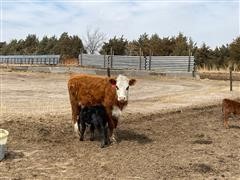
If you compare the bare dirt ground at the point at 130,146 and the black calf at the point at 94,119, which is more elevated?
the black calf at the point at 94,119

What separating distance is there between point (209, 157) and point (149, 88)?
18823mm

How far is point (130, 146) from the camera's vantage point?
36.9ft

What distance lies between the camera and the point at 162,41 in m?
66.9

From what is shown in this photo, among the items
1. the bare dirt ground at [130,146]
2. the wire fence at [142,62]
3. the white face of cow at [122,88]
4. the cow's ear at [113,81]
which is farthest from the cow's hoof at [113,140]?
the wire fence at [142,62]

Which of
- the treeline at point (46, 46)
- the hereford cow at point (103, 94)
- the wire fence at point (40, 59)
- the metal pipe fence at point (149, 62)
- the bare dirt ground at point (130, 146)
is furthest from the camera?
the treeline at point (46, 46)

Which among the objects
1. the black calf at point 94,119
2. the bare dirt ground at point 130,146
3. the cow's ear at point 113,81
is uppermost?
the cow's ear at point 113,81

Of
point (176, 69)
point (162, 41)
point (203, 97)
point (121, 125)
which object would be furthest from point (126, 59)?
point (121, 125)

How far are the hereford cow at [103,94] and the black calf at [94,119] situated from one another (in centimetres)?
16

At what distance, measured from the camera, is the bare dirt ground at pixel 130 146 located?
900 centimetres

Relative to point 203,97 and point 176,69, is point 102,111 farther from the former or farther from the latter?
point 176,69

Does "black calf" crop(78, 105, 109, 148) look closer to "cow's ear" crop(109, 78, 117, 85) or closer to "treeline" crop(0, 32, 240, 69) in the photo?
"cow's ear" crop(109, 78, 117, 85)

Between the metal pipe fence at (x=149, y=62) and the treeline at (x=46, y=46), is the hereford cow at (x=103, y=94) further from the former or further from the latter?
the treeline at (x=46, y=46)

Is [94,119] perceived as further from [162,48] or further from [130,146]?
[162,48]

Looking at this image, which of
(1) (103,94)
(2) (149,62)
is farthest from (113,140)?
(2) (149,62)
